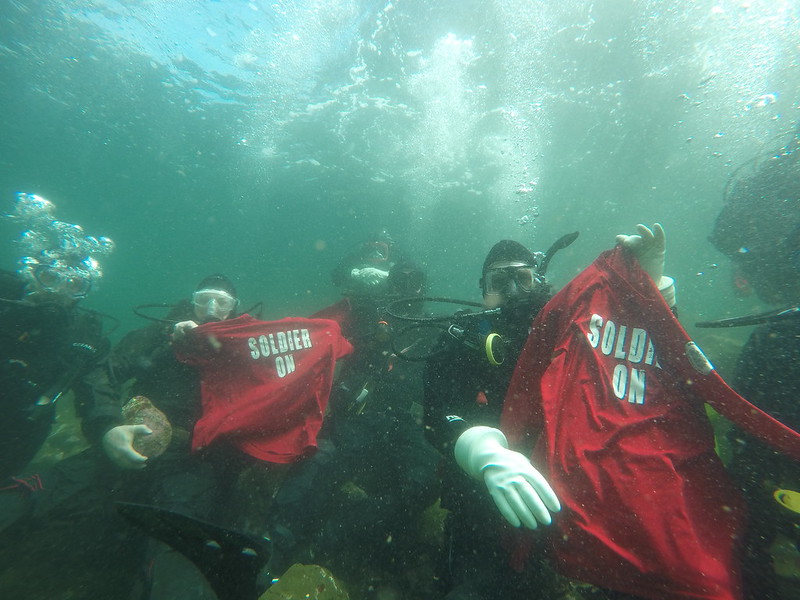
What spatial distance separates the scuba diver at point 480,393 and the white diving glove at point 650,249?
49cm

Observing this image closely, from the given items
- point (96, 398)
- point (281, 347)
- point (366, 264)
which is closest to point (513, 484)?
point (281, 347)

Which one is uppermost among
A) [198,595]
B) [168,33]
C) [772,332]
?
[168,33]

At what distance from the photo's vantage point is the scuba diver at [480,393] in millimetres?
2262

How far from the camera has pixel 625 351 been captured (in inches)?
87.0

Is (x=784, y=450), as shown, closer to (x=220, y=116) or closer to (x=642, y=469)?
(x=642, y=469)

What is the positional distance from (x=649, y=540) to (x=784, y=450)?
1.07 m

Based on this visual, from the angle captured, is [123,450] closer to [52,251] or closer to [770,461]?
[770,461]

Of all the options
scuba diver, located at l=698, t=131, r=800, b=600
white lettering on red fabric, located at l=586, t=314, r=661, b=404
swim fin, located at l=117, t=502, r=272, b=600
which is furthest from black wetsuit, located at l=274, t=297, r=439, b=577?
scuba diver, located at l=698, t=131, r=800, b=600

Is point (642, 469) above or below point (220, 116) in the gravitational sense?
below

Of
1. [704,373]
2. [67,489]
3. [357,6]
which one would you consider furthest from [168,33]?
[704,373]

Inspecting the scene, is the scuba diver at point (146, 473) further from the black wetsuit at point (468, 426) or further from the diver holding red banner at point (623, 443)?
the diver holding red banner at point (623, 443)

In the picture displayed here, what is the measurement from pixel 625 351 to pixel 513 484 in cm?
125

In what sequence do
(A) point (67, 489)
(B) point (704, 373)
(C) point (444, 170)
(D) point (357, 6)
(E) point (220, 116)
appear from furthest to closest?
(C) point (444, 170) < (E) point (220, 116) < (D) point (357, 6) < (A) point (67, 489) < (B) point (704, 373)

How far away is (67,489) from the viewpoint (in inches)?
154
